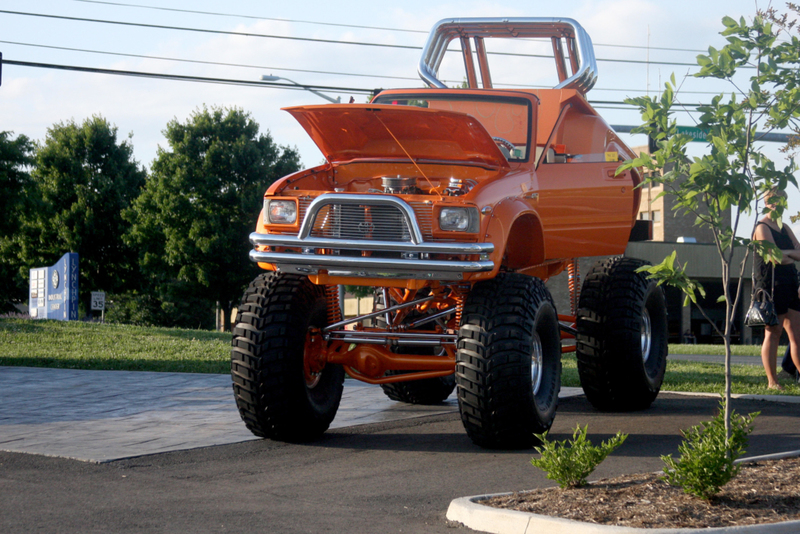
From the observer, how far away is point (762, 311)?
9297mm

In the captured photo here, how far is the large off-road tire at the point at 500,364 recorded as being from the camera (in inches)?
242

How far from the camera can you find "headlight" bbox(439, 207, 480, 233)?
6258 mm

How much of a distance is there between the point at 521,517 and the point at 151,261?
39.8 meters

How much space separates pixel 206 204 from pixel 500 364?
36072mm

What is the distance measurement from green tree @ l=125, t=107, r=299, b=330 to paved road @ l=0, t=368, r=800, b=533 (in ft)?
105

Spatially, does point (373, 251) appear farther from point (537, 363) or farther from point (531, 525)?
point (531, 525)

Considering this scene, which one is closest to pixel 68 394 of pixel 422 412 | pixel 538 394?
pixel 422 412

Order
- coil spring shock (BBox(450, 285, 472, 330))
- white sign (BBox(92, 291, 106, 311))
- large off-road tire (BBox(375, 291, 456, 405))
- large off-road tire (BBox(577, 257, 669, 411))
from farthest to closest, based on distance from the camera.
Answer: white sign (BBox(92, 291, 106, 311)) → large off-road tire (BBox(375, 291, 456, 405)) → large off-road tire (BBox(577, 257, 669, 411)) → coil spring shock (BBox(450, 285, 472, 330))

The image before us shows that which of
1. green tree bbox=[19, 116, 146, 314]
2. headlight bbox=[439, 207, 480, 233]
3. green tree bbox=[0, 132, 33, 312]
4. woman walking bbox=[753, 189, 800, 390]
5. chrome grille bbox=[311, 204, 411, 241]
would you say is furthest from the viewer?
green tree bbox=[19, 116, 146, 314]

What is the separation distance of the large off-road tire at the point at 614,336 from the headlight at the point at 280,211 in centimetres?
317

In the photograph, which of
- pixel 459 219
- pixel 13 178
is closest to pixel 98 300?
pixel 13 178

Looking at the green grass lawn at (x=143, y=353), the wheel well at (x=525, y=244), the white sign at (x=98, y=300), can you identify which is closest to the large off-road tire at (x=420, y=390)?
the wheel well at (x=525, y=244)

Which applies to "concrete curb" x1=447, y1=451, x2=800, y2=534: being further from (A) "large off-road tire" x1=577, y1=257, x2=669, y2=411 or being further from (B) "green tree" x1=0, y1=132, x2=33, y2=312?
(B) "green tree" x1=0, y1=132, x2=33, y2=312

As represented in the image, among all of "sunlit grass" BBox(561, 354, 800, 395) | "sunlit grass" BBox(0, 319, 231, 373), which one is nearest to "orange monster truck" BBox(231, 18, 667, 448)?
"sunlit grass" BBox(561, 354, 800, 395)
